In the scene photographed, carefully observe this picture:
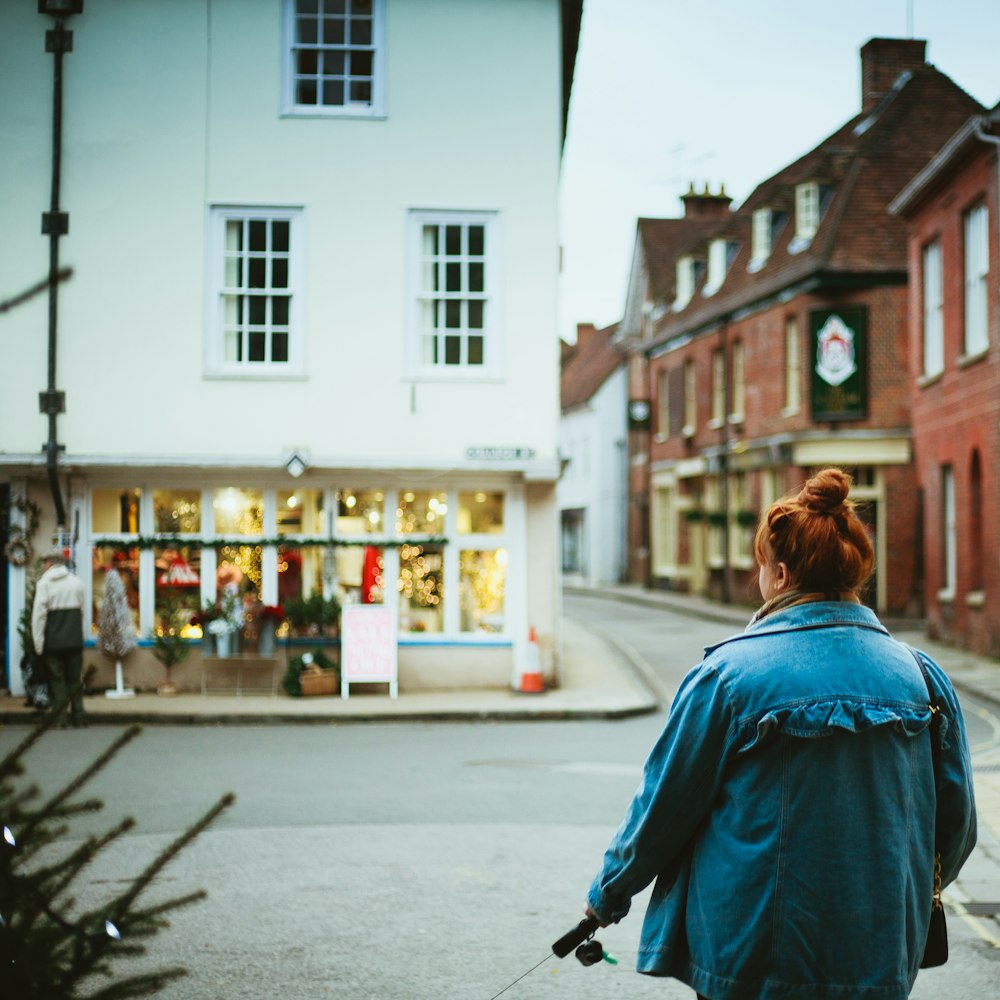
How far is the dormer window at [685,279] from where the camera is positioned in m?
38.8

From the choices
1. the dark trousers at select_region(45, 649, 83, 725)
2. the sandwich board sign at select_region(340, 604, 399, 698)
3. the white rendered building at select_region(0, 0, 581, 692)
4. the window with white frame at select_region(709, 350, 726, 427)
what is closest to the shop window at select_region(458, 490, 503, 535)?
the white rendered building at select_region(0, 0, 581, 692)

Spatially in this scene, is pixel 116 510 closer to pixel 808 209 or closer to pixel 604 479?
pixel 808 209

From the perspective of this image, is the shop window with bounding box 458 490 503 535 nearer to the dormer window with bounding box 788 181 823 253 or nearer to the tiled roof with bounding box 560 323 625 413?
the dormer window with bounding box 788 181 823 253

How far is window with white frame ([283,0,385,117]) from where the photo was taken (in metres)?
16.6

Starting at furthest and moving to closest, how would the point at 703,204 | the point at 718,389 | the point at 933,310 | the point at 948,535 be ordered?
the point at 703,204, the point at 718,389, the point at 933,310, the point at 948,535

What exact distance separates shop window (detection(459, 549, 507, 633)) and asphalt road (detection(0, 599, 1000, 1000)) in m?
3.10

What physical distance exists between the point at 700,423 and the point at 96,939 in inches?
1378

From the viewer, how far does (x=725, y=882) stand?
110 inches

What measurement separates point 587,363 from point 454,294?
130ft

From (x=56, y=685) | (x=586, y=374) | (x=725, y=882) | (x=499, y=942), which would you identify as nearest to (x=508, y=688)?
(x=56, y=685)

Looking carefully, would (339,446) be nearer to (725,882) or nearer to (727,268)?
(725,882)

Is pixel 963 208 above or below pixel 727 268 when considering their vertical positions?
below

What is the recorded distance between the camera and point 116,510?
54.3 ft

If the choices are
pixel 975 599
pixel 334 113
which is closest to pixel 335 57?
pixel 334 113
